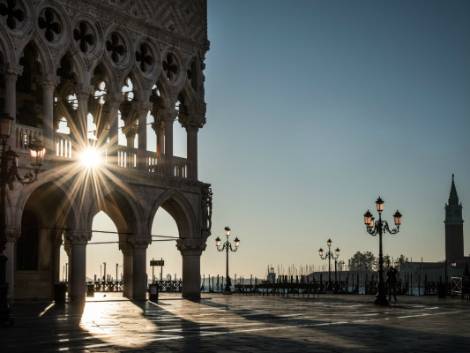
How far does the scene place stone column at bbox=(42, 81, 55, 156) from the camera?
2902 cm

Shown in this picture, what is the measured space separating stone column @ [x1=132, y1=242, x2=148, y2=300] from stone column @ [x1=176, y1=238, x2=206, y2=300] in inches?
119

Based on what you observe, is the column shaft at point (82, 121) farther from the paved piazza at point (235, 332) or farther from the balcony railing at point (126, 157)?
the paved piazza at point (235, 332)

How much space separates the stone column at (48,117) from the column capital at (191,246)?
29.0ft

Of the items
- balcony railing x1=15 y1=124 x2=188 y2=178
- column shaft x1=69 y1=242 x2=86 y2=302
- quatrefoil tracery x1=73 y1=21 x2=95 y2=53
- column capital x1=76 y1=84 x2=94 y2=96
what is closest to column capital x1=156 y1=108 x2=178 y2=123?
balcony railing x1=15 y1=124 x2=188 y2=178

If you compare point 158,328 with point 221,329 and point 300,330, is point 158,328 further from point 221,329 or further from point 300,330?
point 300,330

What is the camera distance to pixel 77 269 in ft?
99.2

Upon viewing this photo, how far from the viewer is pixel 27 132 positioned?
94.0 ft

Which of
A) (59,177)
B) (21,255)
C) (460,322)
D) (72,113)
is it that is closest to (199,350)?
(460,322)

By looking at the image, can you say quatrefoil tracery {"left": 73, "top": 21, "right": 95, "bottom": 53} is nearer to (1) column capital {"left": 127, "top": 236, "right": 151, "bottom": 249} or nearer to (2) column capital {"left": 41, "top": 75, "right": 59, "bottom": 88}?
(2) column capital {"left": 41, "top": 75, "right": 59, "bottom": 88}

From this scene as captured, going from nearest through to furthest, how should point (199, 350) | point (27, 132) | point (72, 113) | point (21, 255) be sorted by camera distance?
point (199, 350), point (27, 132), point (21, 255), point (72, 113)

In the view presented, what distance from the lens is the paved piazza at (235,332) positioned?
43.8 ft

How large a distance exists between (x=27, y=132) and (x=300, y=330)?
607 inches

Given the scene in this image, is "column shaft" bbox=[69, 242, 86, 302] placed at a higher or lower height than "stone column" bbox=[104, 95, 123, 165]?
lower

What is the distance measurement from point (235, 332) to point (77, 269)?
596 inches
